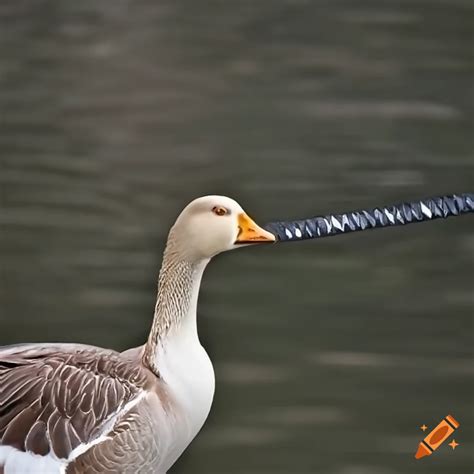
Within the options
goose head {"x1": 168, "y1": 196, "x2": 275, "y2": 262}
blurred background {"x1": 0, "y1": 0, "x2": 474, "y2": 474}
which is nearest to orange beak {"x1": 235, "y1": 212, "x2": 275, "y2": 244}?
goose head {"x1": 168, "y1": 196, "x2": 275, "y2": 262}

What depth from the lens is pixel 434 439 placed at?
6.14 feet

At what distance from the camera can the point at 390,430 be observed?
1926 mm

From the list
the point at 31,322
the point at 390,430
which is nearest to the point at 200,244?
the point at 390,430

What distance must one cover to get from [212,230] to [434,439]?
2.05ft

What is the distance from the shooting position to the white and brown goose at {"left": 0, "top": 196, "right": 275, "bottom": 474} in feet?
4.59

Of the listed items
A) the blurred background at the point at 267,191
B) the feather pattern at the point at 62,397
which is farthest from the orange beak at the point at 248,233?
the blurred background at the point at 267,191

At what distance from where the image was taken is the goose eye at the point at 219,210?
4.89 feet

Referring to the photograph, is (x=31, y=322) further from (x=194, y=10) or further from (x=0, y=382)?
(x=194, y=10)

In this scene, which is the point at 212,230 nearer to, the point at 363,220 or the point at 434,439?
the point at 363,220

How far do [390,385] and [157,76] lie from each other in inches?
62.4

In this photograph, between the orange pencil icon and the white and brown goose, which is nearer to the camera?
the white and brown goose

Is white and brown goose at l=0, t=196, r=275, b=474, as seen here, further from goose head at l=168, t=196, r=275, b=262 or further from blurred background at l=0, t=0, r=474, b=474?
blurred background at l=0, t=0, r=474, b=474

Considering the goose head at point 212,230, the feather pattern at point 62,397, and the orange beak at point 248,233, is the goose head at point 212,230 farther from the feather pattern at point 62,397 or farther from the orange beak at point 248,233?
the feather pattern at point 62,397

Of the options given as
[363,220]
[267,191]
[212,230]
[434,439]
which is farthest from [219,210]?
[267,191]
